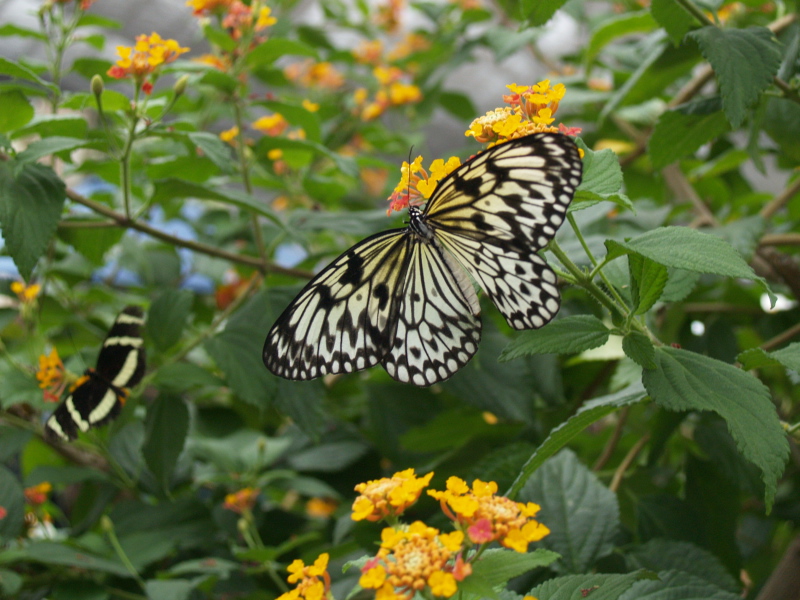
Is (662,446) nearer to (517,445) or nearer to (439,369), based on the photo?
(517,445)

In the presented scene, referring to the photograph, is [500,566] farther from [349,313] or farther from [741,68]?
[741,68]

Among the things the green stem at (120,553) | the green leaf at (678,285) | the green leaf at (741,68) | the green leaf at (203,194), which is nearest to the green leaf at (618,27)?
the green leaf at (741,68)

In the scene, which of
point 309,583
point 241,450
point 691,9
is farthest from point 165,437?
point 691,9

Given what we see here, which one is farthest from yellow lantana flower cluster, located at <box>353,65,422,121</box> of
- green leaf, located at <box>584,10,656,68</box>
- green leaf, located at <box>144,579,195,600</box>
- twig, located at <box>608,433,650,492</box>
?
green leaf, located at <box>144,579,195,600</box>

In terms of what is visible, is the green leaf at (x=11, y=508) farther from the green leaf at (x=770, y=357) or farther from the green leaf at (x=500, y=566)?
the green leaf at (x=770, y=357)

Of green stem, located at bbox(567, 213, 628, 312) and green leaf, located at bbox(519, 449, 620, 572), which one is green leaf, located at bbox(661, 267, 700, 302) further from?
green leaf, located at bbox(519, 449, 620, 572)

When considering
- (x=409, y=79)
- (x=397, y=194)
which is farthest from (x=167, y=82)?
(x=397, y=194)
